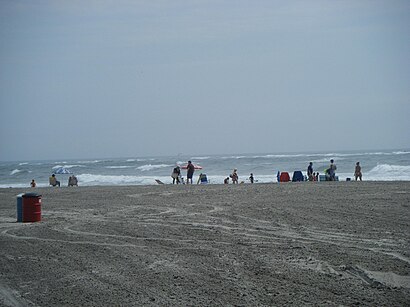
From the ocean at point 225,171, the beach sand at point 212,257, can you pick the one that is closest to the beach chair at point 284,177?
the ocean at point 225,171

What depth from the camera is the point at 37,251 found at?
33.7 feet

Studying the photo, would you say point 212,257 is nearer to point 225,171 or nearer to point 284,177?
point 284,177

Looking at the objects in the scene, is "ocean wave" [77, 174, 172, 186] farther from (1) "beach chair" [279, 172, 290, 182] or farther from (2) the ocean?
(1) "beach chair" [279, 172, 290, 182]

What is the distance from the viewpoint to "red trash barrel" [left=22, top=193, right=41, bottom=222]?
1501 cm

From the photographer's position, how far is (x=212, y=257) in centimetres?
923

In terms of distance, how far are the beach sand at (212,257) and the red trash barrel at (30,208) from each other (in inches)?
18.6

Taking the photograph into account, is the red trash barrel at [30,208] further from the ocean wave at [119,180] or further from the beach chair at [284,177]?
the ocean wave at [119,180]

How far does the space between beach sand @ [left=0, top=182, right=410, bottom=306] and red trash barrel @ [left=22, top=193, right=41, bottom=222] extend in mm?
472

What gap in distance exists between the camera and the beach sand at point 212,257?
6.85m

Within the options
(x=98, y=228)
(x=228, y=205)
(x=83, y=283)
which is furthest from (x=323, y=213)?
(x=83, y=283)

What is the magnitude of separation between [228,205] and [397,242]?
8.94 m

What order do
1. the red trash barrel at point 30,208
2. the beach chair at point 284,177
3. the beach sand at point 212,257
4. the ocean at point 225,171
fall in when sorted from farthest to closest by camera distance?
the ocean at point 225,171 → the beach chair at point 284,177 → the red trash barrel at point 30,208 → the beach sand at point 212,257

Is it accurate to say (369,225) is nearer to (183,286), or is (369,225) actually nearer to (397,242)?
(397,242)

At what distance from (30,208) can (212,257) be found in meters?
7.62
